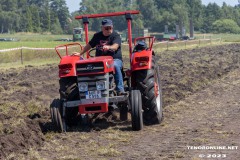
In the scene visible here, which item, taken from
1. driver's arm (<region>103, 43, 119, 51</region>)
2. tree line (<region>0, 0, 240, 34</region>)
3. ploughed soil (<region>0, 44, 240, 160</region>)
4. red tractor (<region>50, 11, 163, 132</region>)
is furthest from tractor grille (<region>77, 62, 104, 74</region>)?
tree line (<region>0, 0, 240, 34</region>)

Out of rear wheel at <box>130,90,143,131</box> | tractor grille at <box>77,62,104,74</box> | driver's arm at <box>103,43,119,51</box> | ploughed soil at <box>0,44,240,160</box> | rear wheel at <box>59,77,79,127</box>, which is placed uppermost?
driver's arm at <box>103,43,119,51</box>

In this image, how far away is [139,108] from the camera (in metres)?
8.24

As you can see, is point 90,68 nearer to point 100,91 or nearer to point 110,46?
point 100,91

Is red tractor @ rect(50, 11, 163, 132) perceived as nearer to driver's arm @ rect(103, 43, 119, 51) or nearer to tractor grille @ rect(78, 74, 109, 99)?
tractor grille @ rect(78, 74, 109, 99)

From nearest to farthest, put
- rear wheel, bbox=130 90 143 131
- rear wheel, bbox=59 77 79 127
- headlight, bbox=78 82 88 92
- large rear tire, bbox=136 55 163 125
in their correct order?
rear wheel, bbox=130 90 143 131 < headlight, bbox=78 82 88 92 < rear wheel, bbox=59 77 79 127 < large rear tire, bbox=136 55 163 125

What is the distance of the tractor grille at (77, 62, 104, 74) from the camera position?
26.9 feet

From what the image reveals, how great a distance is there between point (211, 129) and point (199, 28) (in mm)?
92908

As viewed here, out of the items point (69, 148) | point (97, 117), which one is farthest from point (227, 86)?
point (69, 148)

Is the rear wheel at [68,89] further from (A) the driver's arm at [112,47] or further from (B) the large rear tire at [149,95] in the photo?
(B) the large rear tire at [149,95]

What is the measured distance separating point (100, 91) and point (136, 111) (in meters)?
0.61

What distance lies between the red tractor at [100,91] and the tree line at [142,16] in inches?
2798

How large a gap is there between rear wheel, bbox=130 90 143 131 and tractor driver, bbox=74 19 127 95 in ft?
0.90

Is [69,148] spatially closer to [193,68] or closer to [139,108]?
[139,108]

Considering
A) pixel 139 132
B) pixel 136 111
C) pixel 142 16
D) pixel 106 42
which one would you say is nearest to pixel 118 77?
pixel 136 111
